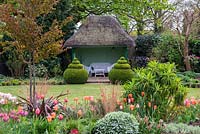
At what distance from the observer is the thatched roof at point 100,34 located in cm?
2419

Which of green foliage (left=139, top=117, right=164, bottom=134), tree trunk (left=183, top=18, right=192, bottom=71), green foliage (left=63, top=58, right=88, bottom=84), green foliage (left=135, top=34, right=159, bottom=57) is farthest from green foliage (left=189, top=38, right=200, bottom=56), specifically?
green foliage (left=139, top=117, right=164, bottom=134)

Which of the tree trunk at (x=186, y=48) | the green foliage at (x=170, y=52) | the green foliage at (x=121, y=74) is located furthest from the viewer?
the green foliage at (x=170, y=52)

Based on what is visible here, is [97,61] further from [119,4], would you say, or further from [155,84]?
[155,84]

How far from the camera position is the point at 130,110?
7.42 metres

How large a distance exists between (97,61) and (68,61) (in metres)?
2.09

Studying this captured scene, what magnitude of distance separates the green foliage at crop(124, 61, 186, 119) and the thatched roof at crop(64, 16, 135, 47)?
15.9 meters

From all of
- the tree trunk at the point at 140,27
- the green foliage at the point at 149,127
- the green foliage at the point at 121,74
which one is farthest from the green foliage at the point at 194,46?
the green foliage at the point at 149,127

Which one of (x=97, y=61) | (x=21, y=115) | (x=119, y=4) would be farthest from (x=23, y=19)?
(x=119, y=4)

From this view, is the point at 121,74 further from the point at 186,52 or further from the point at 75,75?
the point at 186,52

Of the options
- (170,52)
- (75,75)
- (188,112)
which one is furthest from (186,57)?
(188,112)

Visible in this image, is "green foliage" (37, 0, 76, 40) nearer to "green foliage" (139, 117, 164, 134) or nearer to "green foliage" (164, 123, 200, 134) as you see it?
"green foliage" (164, 123, 200, 134)

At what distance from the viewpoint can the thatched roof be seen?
24188 mm

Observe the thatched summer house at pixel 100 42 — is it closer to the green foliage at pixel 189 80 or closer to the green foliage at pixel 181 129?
the green foliage at pixel 189 80

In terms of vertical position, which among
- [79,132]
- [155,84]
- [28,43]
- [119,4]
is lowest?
[79,132]
